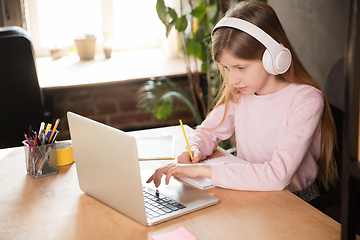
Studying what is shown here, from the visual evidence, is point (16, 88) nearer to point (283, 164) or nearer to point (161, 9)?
point (161, 9)

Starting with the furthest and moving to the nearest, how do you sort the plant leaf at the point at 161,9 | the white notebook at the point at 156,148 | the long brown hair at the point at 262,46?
the plant leaf at the point at 161,9 → the white notebook at the point at 156,148 → the long brown hair at the point at 262,46

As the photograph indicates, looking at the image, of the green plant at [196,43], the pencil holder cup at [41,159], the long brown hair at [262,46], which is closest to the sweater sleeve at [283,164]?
→ the long brown hair at [262,46]

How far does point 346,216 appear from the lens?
60 cm

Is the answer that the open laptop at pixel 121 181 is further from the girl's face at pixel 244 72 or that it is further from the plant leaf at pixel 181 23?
the plant leaf at pixel 181 23

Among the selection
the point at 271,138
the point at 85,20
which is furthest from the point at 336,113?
the point at 85,20

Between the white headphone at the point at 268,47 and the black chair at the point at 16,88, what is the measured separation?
1199 mm

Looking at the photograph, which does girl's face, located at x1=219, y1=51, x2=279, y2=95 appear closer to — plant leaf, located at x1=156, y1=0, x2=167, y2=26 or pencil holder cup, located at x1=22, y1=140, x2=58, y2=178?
pencil holder cup, located at x1=22, y1=140, x2=58, y2=178

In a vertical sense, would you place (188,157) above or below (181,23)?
below

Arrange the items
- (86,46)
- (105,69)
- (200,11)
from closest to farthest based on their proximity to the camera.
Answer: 1. (200,11)
2. (105,69)
3. (86,46)

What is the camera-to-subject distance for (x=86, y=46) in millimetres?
3098

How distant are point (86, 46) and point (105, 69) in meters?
0.33

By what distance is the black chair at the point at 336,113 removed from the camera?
1.12 meters

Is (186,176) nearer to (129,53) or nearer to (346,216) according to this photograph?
(346,216)

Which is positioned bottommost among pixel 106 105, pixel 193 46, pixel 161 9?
pixel 106 105
